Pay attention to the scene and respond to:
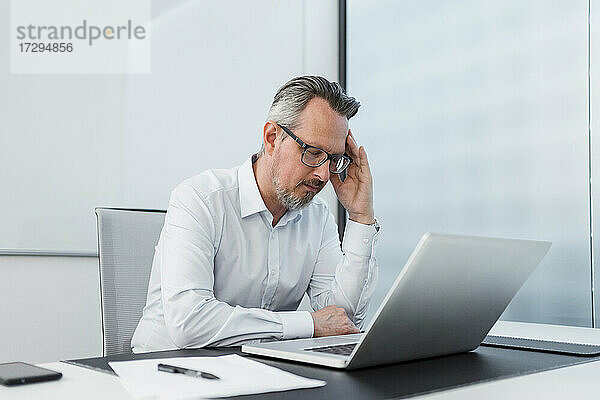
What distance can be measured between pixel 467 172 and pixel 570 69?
54 centimetres

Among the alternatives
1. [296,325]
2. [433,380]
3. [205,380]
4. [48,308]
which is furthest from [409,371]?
[48,308]

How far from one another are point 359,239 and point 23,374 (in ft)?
3.62

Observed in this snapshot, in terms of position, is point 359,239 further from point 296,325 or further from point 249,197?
point 296,325

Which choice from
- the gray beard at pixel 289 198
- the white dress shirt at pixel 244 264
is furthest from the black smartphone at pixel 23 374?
the gray beard at pixel 289 198

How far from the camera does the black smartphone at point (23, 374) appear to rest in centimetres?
102

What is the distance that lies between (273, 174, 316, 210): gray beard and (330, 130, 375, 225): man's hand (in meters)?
0.15

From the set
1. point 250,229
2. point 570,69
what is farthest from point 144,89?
point 570,69

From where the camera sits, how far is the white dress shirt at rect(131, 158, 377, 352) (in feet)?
5.29

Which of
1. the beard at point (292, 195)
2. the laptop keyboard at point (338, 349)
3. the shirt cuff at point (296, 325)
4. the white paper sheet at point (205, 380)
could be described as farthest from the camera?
the beard at point (292, 195)

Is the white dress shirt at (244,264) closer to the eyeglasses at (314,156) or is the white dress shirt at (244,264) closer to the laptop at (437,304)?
the eyeglasses at (314,156)

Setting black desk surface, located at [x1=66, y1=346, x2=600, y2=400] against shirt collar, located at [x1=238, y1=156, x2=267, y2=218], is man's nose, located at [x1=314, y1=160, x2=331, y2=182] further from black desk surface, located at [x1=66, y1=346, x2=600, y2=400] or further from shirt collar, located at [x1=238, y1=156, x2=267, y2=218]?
black desk surface, located at [x1=66, y1=346, x2=600, y2=400]

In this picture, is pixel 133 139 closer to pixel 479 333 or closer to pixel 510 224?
pixel 510 224

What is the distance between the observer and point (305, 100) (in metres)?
1.94

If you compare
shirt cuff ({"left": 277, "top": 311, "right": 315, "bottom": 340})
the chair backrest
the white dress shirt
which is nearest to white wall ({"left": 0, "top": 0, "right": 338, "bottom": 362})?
the chair backrest
